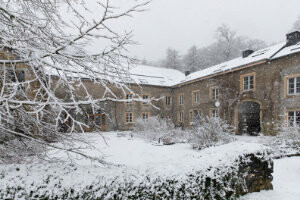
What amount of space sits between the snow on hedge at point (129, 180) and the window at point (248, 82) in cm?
1188

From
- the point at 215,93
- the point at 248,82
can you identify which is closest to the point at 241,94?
the point at 248,82

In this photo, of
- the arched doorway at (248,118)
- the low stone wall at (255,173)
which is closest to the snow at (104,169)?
the low stone wall at (255,173)

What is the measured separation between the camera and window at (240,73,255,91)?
13.5 metres

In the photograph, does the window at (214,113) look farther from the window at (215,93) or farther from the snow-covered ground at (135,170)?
the snow-covered ground at (135,170)

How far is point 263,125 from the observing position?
41.0 ft

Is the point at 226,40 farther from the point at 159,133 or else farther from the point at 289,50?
the point at 159,133

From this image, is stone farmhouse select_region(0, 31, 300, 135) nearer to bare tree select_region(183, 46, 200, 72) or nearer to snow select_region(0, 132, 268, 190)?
snow select_region(0, 132, 268, 190)

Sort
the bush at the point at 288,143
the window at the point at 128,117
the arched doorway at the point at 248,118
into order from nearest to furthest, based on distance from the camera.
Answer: the bush at the point at 288,143, the arched doorway at the point at 248,118, the window at the point at 128,117

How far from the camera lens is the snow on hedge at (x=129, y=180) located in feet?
7.07

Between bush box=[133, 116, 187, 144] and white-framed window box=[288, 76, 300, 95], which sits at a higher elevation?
white-framed window box=[288, 76, 300, 95]

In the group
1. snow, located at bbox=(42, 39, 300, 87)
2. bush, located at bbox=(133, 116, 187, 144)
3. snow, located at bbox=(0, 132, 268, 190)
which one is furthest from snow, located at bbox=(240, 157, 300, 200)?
snow, located at bbox=(42, 39, 300, 87)

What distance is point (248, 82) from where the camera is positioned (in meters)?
13.7

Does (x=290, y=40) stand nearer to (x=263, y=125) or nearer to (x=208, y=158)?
(x=263, y=125)

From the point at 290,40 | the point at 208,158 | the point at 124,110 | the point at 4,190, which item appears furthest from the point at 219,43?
the point at 4,190
